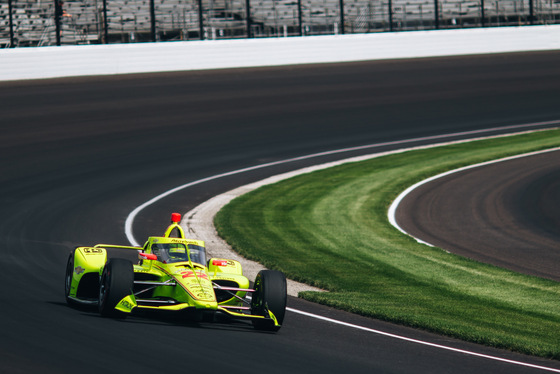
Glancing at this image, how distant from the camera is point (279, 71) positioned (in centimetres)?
4341

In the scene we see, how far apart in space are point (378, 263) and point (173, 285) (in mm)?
6924

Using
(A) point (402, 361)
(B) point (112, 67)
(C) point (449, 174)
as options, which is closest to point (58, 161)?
Result: (B) point (112, 67)

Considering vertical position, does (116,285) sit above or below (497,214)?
above

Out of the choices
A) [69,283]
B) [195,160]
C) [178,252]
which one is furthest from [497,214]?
[69,283]

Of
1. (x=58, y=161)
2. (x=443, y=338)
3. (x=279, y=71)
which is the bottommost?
(x=443, y=338)

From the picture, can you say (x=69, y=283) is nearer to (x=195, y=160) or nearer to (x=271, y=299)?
(x=271, y=299)

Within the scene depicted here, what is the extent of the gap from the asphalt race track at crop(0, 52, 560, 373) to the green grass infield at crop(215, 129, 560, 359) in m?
0.90

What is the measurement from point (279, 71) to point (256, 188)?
55.0 feet

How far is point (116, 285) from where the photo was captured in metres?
12.2

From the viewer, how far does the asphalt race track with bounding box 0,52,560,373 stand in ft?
36.8

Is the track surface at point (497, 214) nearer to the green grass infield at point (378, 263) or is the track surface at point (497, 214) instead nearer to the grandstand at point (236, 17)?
the green grass infield at point (378, 263)

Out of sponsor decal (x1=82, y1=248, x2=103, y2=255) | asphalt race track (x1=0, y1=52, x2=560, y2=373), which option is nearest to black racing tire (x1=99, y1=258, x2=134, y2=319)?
asphalt race track (x1=0, y1=52, x2=560, y2=373)

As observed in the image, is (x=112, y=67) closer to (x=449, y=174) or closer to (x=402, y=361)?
(x=449, y=174)

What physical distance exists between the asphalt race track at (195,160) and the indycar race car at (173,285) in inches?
11.8
